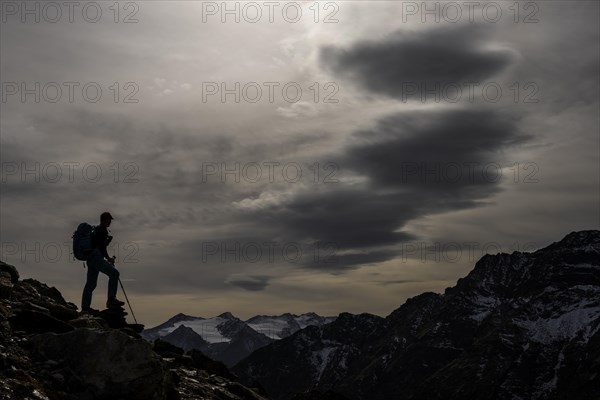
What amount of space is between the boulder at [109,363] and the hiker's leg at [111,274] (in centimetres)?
979

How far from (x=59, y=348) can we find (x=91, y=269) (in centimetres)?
1071

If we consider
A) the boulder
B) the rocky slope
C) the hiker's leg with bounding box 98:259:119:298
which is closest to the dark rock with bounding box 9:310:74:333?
the rocky slope

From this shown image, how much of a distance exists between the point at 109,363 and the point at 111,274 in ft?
37.8

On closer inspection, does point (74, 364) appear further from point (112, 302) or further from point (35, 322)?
point (112, 302)

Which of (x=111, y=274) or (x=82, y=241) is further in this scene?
(x=111, y=274)

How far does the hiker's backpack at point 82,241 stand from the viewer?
28375mm

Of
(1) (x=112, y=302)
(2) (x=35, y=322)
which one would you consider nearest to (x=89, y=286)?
(1) (x=112, y=302)

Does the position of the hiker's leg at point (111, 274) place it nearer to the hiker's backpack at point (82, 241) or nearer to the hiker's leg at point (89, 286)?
the hiker's leg at point (89, 286)

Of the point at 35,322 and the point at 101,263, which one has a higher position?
the point at 101,263

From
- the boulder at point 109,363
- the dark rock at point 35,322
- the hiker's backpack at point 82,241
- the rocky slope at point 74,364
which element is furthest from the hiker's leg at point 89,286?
the boulder at point 109,363

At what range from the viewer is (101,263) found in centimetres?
2897

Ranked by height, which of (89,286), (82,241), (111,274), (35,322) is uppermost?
(82,241)

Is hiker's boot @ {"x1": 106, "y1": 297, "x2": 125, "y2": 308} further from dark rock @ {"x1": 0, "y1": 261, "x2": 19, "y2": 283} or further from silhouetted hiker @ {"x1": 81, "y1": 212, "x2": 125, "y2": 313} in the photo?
dark rock @ {"x1": 0, "y1": 261, "x2": 19, "y2": 283}

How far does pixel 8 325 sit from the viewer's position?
20.7m
